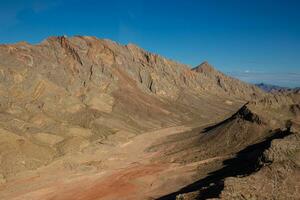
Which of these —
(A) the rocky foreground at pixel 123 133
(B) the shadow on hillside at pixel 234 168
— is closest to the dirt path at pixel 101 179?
(A) the rocky foreground at pixel 123 133

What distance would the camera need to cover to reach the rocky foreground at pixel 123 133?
43188mm

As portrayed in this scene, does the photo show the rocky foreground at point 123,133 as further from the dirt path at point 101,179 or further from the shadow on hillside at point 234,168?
the shadow on hillside at point 234,168

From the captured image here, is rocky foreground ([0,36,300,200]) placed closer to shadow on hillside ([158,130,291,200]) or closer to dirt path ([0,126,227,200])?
dirt path ([0,126,227,200])

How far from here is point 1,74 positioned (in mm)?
90812

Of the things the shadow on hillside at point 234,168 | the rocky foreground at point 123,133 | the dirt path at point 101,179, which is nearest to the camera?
the shadow on hillside at point 234,168

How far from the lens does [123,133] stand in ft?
295

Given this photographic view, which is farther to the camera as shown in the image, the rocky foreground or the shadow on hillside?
the rocky foreground

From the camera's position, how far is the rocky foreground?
43188 mm

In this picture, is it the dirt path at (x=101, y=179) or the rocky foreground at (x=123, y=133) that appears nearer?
the rocky foreground at (x=123, y=133)

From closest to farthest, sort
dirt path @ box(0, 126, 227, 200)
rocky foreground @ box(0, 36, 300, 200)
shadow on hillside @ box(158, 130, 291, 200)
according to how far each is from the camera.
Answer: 1. shadow on hillside @ box(158, 130, 291, 200)
2. rocky foreground @ box(0, 36, 300, 200)
3. dirt path @ box(0, 126, 227, 200)

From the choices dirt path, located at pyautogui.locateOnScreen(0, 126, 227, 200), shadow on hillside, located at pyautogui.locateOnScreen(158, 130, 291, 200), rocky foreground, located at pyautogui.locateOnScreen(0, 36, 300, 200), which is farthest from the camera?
dirt path, located at pyautogui.locateOnScreen(0, 126, 227, 200)

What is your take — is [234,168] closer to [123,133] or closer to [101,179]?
[101,179]

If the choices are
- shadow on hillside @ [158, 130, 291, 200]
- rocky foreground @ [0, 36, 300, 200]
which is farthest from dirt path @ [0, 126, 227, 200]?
shadow on hillside @ [158, 130, 291, 200]

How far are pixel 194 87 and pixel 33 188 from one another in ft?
389
